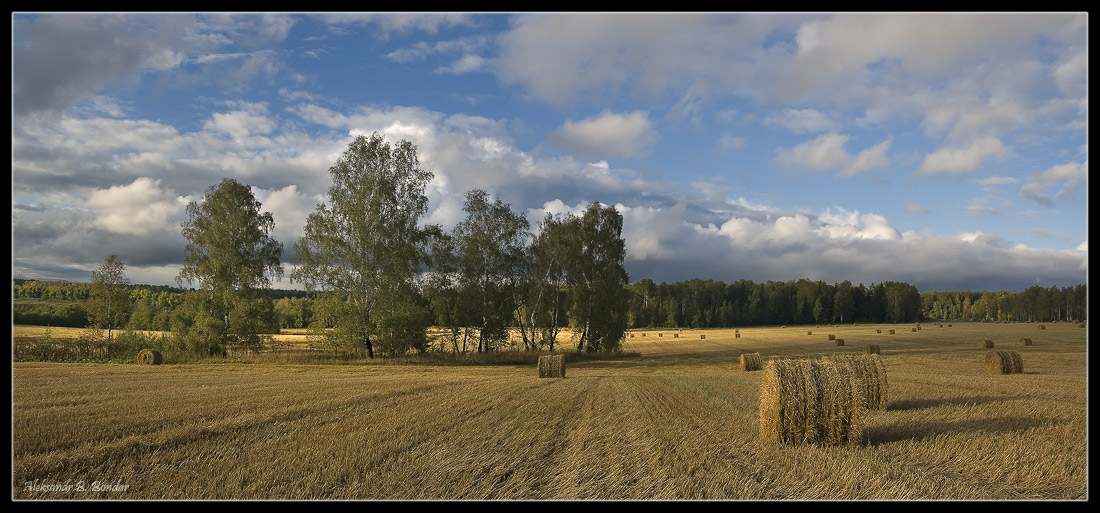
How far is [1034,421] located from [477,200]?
121ft

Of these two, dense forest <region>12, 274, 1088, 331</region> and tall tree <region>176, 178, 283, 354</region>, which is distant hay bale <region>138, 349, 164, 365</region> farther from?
dense forest <region>12, 274, 1088, 331</region>

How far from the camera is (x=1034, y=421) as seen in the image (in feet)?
38.1

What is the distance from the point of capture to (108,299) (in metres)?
40.7

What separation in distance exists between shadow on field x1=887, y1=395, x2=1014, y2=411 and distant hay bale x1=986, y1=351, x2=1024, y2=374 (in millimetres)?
10669

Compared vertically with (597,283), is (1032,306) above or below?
below

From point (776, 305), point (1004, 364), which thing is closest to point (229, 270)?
point (1004, 364)

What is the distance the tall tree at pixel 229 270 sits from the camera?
37.1 meters

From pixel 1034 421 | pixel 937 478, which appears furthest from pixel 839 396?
pixel 1034 421

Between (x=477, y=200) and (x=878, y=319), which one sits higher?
(x=477, y=200)

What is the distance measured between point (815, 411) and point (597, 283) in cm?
3714

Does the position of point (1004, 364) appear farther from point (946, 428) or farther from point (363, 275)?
point (363, 275)

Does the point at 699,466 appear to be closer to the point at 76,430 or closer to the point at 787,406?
the point at 787,406
